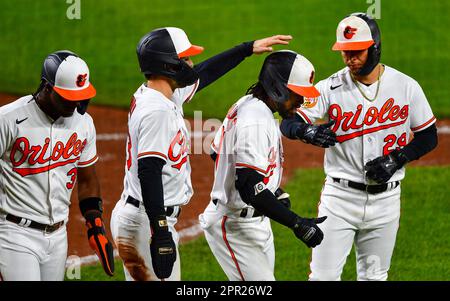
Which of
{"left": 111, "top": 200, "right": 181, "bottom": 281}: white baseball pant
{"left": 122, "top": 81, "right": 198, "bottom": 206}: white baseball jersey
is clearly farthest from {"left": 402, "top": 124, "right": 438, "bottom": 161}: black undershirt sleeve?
{"left": 111, "top": 200, "right": 181, "bottom": 281}: white baseball pant

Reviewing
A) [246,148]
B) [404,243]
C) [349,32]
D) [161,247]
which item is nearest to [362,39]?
[349,32]

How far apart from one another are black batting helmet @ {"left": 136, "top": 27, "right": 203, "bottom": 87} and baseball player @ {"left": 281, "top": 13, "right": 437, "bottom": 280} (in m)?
1.05

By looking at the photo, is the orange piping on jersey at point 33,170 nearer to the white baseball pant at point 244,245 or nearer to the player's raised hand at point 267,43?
the white baseball pant at point 244,245

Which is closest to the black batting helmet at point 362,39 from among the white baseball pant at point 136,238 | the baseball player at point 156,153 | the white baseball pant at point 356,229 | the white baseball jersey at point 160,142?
the white baseball pant at point 356,229

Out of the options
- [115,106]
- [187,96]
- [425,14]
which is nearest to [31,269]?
[187,96]

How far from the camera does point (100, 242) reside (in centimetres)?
535

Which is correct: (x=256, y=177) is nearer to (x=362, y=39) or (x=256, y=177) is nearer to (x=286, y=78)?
(x=286, y=78)

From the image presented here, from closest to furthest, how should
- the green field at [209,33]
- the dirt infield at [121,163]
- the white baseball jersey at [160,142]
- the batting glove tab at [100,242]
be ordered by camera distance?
the white baseball jersey at [160,142] < the batting glove tab at [100,242] < the dirt infield at [121,163] < the green field at [209,33]

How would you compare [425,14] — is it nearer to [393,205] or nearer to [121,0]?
[121,0]

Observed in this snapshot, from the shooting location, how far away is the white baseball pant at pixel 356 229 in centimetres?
596

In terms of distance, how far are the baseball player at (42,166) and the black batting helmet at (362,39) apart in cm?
170

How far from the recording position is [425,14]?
51.4ft

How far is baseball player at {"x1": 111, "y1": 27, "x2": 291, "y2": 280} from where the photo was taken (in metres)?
4.96
